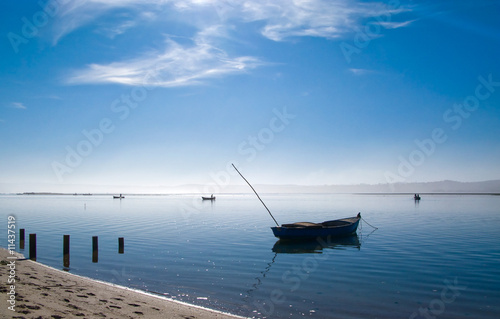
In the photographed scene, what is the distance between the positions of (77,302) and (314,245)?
23.0 m

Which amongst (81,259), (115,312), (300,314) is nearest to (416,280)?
(300,314)

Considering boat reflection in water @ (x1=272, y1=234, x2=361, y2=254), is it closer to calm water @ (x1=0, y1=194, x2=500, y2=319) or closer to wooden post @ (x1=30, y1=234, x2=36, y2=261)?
calm water @ (x1=0, y1=194, x2=500, y2=319)

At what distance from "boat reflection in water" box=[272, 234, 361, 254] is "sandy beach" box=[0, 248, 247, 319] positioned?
50.8 ft

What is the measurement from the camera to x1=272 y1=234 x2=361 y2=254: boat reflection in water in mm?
28084

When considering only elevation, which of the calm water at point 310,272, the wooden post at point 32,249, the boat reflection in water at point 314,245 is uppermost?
the wooden post at point 32,249

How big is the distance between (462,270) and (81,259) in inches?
984

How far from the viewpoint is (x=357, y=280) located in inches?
703

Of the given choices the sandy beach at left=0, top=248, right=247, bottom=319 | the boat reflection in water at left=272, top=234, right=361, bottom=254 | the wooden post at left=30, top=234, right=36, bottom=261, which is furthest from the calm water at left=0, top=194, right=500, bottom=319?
the sandy beach at left=0, top=248, right=247, bottom=319

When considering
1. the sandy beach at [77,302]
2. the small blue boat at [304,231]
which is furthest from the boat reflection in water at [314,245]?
the sandy beach at [77,302]

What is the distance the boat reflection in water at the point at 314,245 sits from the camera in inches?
1106

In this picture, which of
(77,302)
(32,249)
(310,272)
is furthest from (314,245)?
(77,302)

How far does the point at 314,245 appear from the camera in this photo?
30.7 meters

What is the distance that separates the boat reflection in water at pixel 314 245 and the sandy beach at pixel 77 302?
609 inches

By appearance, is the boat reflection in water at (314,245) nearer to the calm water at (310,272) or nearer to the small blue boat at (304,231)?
the calm water at (310,272)
